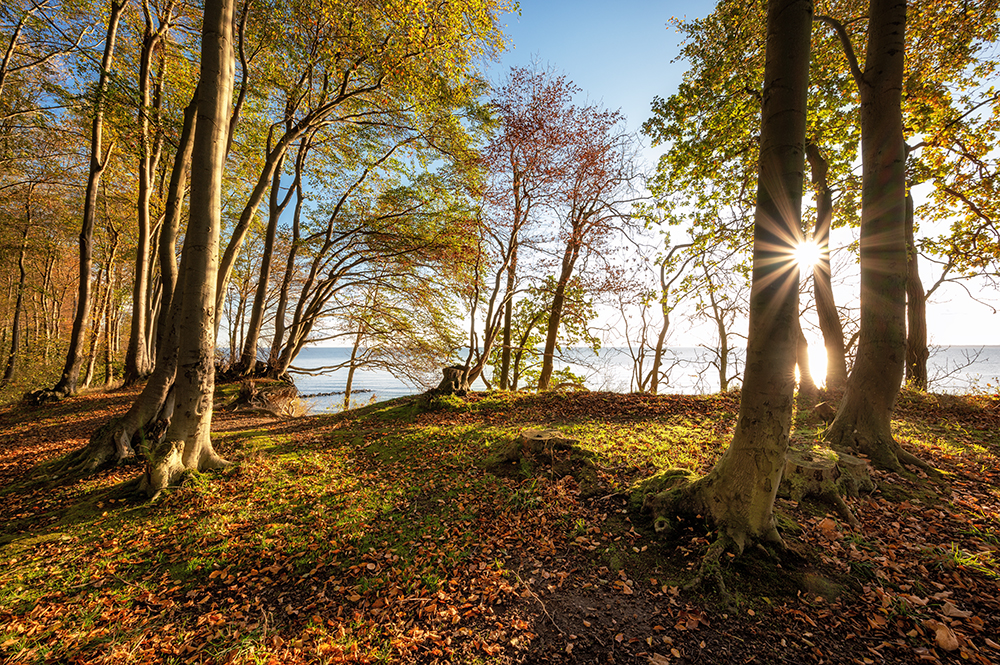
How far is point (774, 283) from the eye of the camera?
308 centimetres

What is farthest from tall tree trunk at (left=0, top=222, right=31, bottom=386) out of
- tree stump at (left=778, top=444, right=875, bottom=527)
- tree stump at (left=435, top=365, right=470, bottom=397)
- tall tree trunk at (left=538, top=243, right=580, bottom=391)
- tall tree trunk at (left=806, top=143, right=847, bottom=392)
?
tall tree trunk at (left=806, top=143, right=847, bottom=392)

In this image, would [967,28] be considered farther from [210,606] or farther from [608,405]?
[210,606]

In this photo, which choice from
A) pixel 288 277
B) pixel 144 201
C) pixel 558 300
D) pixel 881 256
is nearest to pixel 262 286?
pixel 288 277

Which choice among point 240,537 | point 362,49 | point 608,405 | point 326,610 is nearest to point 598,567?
point 326,610

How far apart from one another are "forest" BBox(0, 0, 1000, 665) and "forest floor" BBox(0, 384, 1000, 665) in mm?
27

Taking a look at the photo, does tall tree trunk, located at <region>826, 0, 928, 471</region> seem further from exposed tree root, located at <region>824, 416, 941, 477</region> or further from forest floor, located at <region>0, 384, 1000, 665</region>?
forest floor, located at <region>0, 384, 1000, 665</region>

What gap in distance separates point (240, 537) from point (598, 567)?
3.70m

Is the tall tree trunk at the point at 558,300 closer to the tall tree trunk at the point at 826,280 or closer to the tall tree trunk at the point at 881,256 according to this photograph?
the tall tree trunk at the point at 826,280

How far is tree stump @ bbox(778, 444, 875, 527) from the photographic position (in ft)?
12.9

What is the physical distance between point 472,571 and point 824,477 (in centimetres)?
391

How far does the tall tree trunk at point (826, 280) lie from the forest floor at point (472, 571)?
112 inches

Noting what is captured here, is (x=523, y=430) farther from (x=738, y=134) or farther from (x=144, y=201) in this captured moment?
(x=144, y=201)

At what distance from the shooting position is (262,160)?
13.5m

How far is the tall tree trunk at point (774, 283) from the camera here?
3.08m
